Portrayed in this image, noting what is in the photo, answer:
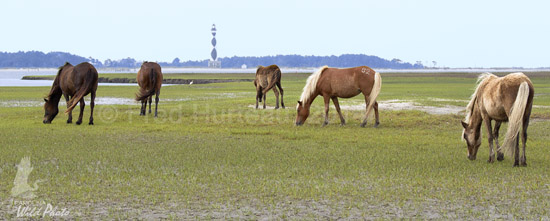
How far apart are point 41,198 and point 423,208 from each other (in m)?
5.70

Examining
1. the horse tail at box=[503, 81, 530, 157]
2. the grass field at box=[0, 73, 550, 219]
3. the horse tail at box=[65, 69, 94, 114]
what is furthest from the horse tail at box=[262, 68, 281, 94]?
the horse tail at box=[503, 81, 530, 157]

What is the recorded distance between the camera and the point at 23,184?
30.5 ft

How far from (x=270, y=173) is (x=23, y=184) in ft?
14.1

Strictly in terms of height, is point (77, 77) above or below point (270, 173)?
above

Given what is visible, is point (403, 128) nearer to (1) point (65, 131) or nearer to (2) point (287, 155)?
(2) point (287, 155)

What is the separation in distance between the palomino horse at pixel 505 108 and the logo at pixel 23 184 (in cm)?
871

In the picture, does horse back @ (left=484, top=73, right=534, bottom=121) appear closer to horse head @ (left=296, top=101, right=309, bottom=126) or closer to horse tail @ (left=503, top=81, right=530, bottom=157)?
horse tail @ (left=503, top=81, right=530, bottom=157)

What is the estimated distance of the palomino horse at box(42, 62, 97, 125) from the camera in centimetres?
1897

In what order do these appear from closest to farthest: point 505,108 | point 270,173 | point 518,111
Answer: point 270,173 → point 518,111 → point 505,108

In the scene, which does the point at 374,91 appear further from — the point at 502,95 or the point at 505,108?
the point at 505,108

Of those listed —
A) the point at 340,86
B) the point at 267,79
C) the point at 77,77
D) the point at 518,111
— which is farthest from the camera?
the point at 267,79

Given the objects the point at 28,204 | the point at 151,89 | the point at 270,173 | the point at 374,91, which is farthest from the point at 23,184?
the point at 151,89

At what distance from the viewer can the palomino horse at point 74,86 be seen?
62.2ft

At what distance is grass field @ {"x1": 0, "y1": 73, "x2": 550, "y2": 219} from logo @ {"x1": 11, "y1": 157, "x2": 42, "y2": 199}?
0.41 feet
